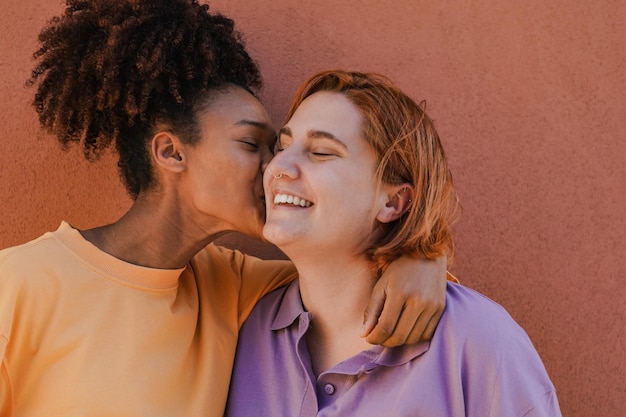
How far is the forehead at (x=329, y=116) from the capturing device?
240 centimetres

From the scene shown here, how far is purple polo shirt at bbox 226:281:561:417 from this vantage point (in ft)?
7.05

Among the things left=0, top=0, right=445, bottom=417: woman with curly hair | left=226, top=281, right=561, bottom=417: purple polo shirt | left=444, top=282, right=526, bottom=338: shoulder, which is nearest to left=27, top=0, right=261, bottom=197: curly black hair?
left=0, top=0, right=445, bottom=417: woman with curly hair

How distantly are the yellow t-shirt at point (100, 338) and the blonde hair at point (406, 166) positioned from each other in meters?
0.61

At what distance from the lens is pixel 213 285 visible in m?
2.76

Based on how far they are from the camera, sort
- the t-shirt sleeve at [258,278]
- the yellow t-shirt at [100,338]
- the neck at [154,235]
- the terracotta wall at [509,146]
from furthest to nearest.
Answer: the terracotta wall at [509,146] → the t-shirt sleeve at [258,278] → the neck at [154,235] → the yellow t-shirt at [100,338]

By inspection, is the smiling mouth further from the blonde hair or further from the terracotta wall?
the terracotta wall

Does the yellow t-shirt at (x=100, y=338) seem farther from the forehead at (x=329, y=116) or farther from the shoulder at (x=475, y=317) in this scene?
the shoulder at (x=475, y=317)

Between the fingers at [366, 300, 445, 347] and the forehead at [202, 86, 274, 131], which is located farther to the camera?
the forehead at [202, 86, 274, 131]

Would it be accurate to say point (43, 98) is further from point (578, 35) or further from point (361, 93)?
point (578, 35)

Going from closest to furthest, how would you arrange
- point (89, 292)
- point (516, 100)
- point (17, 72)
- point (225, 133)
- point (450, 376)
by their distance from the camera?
point (450, 376)
point (89, 292)
point (225, 133)
point (516, 100)
point (17, 72)

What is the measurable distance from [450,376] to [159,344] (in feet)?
2.81

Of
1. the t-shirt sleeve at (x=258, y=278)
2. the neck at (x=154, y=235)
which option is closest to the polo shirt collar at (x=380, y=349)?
the t-shirt sleeve at (x=258, y=278)

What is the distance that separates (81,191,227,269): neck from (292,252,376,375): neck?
0.40 metres

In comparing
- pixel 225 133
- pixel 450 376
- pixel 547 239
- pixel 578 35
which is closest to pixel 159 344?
pixel 225 133
